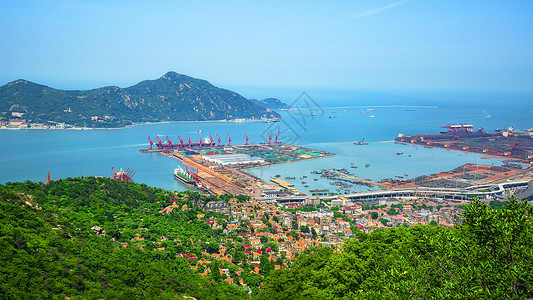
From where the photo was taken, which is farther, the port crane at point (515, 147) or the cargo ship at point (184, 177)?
the port crane at point (515, 147)

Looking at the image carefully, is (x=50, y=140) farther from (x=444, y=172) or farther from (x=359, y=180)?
(x=444, y=172)

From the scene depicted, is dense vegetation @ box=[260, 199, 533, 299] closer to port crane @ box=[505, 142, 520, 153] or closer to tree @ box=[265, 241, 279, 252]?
tree @ box=[265, 241, 279, 252]

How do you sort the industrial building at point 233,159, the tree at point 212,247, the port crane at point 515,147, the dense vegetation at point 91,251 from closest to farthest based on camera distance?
the dense vegetation at point 91,251, the tree at point 212,247, the industrial building at point 233,159, the port crane at point 515,147

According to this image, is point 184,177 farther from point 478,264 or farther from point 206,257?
point 478,264

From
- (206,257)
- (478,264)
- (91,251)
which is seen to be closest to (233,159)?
(206,257)

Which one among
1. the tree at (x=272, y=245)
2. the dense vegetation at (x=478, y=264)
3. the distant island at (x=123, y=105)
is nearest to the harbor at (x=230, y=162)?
the tree at (x=272, y=245)

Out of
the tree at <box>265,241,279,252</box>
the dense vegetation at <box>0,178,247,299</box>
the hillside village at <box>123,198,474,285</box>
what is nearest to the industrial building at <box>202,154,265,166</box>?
the hillside village at <box>123,198,474,285</box>

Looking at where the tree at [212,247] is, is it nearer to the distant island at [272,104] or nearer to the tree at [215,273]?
the tree at [215,273]
